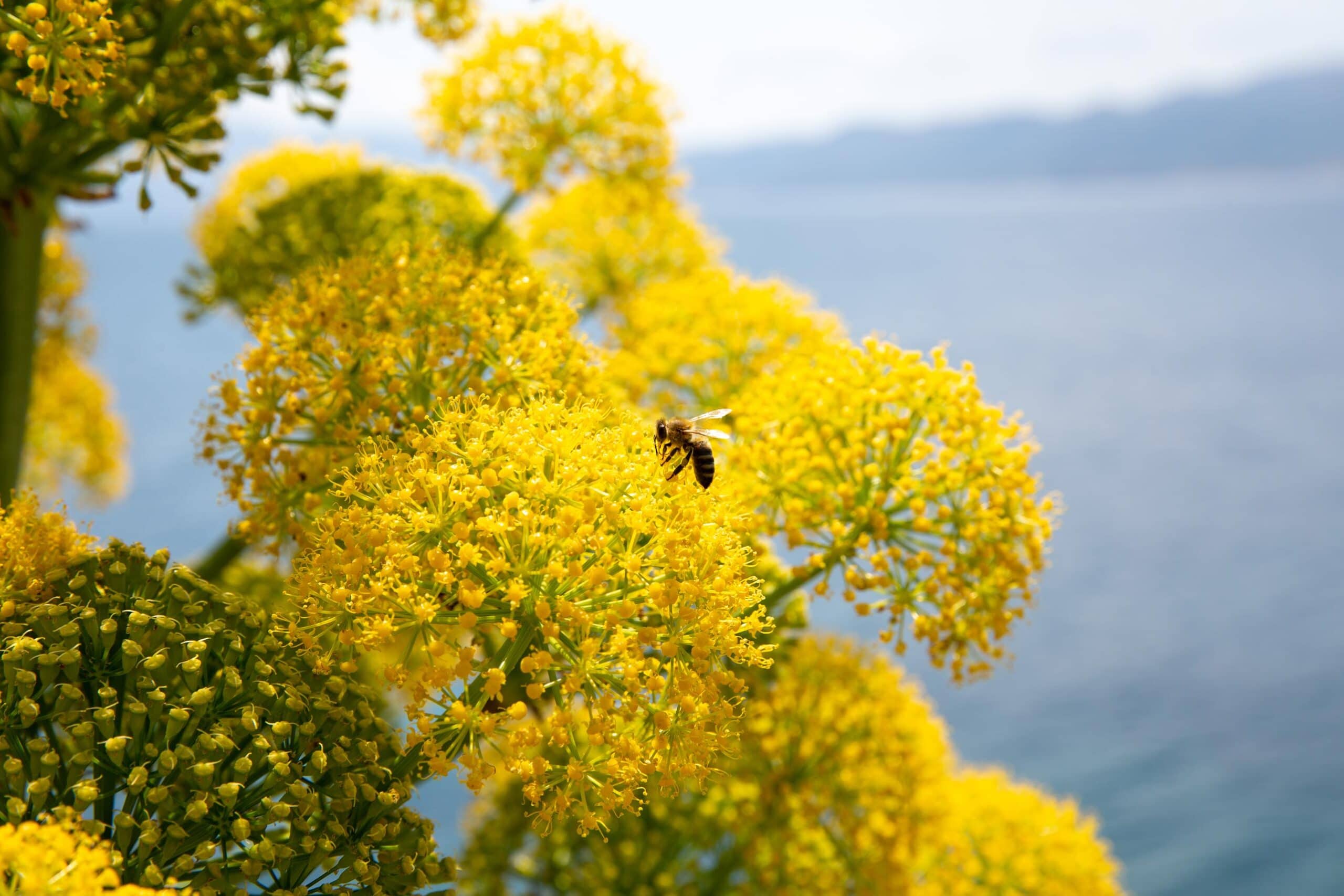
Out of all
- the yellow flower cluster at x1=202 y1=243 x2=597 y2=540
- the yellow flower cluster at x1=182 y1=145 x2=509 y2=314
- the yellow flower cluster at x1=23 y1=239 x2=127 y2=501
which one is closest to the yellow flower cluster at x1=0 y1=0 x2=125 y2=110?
the yellow flower cluster at x1=202 y1=243 x2=597 y2=540

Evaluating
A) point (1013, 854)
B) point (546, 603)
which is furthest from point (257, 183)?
point (1013, 854)

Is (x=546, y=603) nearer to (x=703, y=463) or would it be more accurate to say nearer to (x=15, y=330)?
(x=703, y=463)

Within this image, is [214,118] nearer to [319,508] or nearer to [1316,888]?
[319,508]

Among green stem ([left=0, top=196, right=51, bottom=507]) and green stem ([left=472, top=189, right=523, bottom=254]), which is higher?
green stem ([left=472, top=189, right=523, bottom=254])

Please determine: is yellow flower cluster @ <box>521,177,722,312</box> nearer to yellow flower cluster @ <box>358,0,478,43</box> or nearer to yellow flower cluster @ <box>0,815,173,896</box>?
yellow flower cluster @ <box>358,0,478,43</box>

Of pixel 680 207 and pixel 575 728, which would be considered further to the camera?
pixel 680 207

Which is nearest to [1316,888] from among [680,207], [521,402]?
[680,207]
